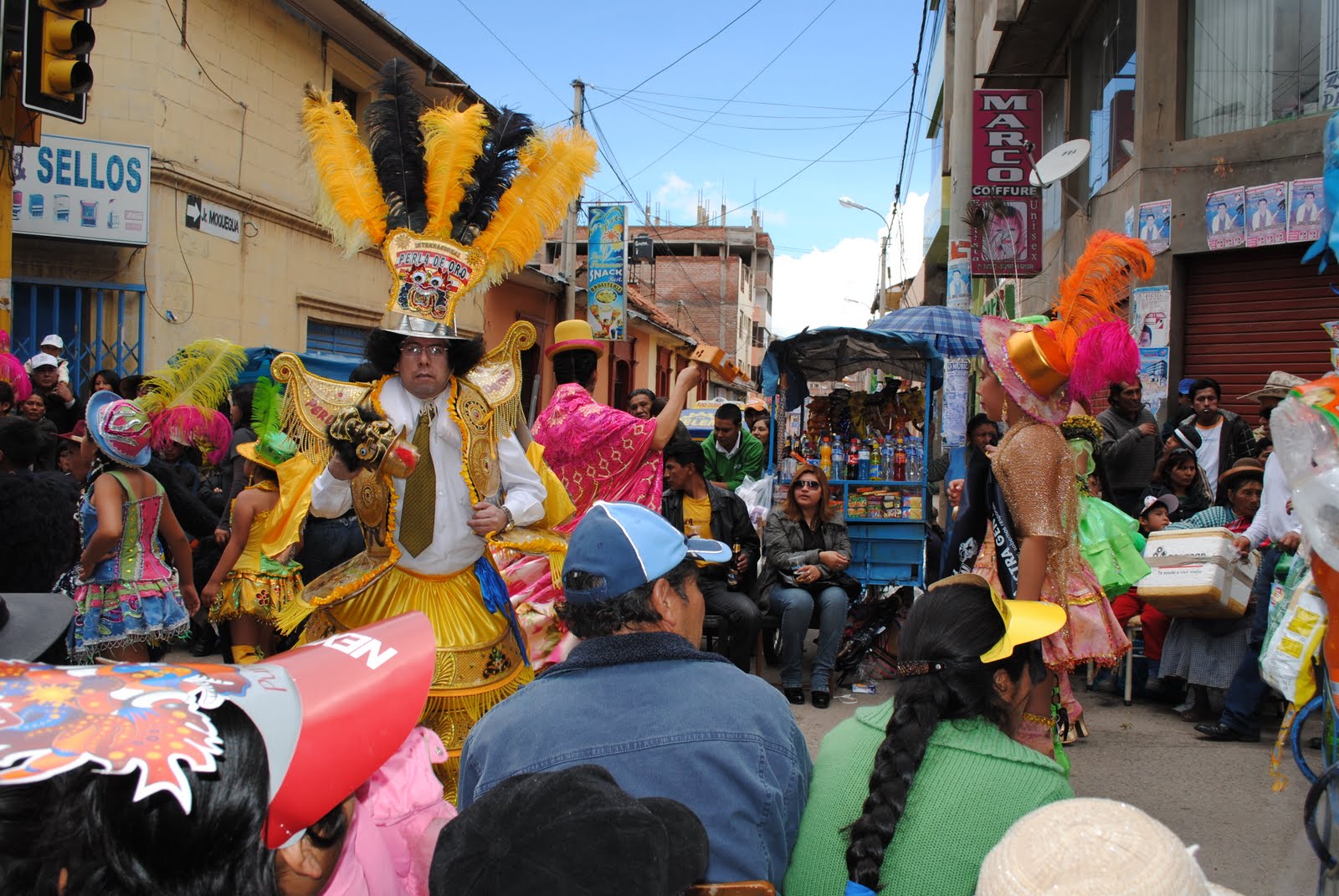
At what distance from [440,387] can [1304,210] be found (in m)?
8.10

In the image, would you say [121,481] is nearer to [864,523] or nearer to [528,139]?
[528,139]

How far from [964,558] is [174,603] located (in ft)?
12.8

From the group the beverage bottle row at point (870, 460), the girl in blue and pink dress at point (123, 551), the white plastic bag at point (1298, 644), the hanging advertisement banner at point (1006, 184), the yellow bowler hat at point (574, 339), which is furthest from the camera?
the hanging advertisement banner at point (1006, 184)

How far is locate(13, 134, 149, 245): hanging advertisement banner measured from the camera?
1051cm

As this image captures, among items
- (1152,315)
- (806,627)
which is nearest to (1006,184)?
(1152,315)

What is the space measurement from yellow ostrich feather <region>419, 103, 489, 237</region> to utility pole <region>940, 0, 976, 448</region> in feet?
21.5

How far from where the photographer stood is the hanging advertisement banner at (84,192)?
1051 centimetres

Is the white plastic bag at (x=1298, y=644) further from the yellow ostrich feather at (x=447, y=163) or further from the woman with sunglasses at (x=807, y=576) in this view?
the woman with sunglasses at (x=807, y=576)

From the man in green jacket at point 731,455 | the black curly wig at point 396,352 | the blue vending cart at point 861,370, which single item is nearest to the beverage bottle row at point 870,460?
the blue vending cart at point 861,370

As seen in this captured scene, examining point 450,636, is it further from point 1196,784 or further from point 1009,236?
point 1009,236

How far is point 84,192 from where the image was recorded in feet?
35.3

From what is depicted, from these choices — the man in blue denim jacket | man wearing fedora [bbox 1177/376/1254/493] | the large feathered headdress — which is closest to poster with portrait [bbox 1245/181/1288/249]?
man wearing fedora [bbox 1177/376/1254/493]

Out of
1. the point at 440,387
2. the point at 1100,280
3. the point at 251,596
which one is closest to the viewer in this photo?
the point at 440,387

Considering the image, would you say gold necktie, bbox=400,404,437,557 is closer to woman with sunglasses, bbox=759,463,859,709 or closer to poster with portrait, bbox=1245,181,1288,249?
woman with sunglasses, bbox=759,463,859,709
